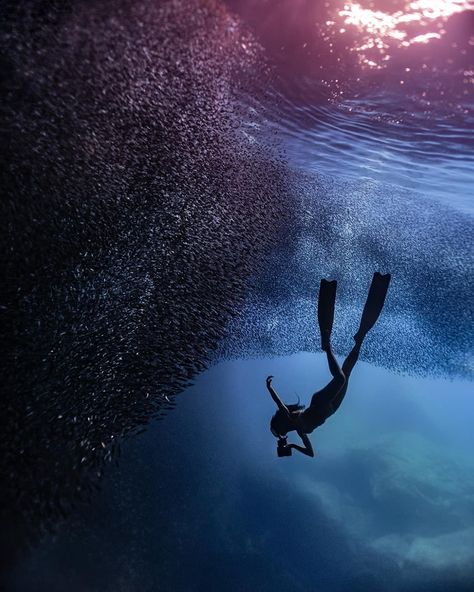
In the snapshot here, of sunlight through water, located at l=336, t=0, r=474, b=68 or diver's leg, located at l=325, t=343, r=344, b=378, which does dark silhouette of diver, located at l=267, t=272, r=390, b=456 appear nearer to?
diver's leg, located at l=325, t=343, r=344, b=378

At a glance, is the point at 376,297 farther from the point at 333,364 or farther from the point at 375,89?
the point at 375,89

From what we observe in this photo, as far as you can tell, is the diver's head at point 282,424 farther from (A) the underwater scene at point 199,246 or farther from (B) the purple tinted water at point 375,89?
(B) the purple tinted water at point 375,89

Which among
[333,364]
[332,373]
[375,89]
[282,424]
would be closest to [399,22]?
[375,89]

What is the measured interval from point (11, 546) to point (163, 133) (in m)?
6.27

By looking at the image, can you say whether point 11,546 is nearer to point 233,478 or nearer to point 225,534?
point 225,534

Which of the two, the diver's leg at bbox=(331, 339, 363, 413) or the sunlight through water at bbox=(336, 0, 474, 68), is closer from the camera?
the sunlight through water at bbox=(336, 0, 474, 68)

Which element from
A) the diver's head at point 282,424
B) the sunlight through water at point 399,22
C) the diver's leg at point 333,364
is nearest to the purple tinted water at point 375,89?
the sunlight through water at point 399,22

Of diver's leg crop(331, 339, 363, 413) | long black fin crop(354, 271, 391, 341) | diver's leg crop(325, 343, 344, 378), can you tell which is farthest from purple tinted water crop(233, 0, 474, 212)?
diver's leg crop(325, 343, 344, 378)

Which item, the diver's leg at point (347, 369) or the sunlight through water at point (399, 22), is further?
the diver's leg at point (347, 369)

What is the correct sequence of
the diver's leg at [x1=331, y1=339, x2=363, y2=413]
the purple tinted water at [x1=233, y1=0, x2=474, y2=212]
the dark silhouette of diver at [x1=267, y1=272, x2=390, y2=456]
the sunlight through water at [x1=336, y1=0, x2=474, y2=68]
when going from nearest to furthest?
the sunlight through water at [x1=336, y1=0, x2=474, y2=68] < the purple tinted water at [x1=233, y1=0, x2=474, y2=212] < the dark silhouette of diver at [x1=267, y1=272, x2=390, y2=456] < the diver's leg at [x1=331, y1=339, x2=363, y2=413]

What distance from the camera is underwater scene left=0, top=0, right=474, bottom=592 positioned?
4078mm

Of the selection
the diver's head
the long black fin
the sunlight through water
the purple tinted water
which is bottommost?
the diver's head

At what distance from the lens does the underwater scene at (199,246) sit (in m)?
4.08

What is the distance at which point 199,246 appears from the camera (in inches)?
267
